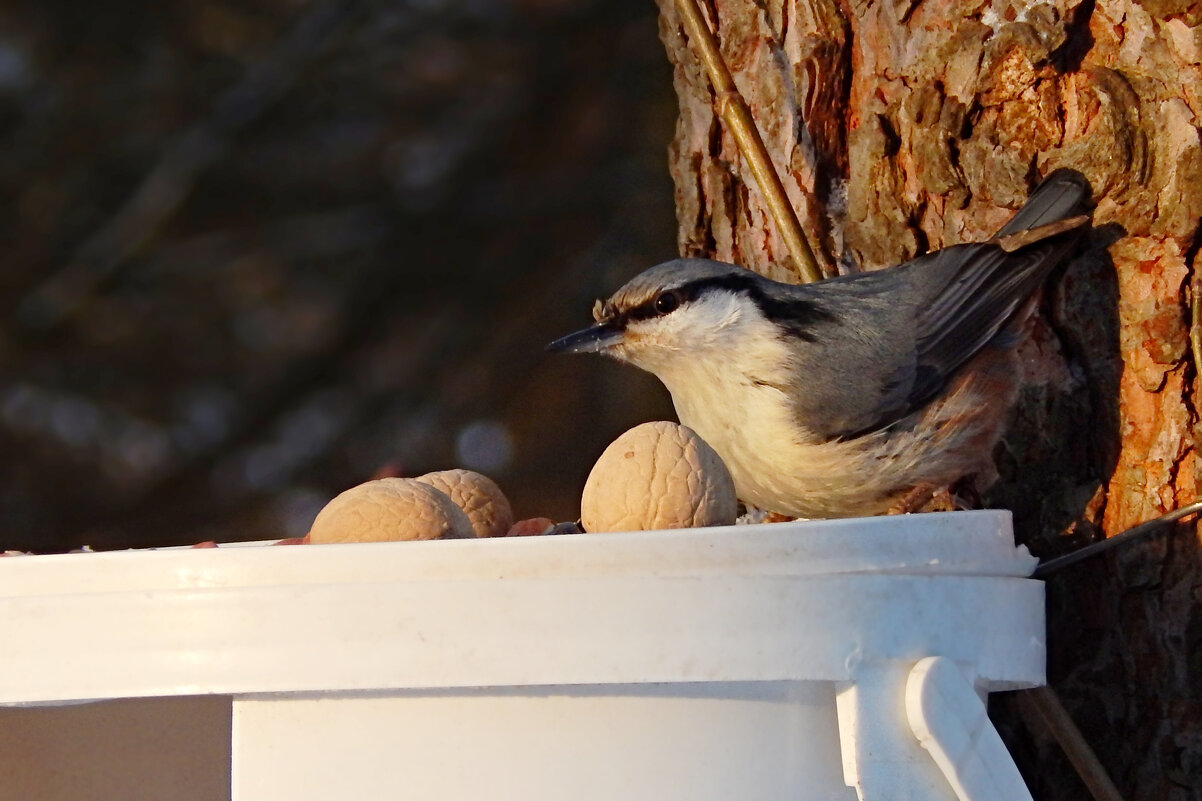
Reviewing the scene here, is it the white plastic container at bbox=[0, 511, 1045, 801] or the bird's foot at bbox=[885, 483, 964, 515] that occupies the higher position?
the bird's foot at bbox=[885, 483, 964, 515]

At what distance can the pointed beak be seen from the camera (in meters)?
1.72

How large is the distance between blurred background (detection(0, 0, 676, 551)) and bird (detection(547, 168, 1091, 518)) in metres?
1.44

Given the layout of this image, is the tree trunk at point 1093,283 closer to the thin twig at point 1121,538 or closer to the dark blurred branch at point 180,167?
the thin twig at point 1121,538

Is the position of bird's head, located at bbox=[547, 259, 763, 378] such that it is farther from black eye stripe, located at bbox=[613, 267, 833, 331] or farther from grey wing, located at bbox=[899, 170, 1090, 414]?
grey wing, located at bbox=[899, 170, 1090, 414]

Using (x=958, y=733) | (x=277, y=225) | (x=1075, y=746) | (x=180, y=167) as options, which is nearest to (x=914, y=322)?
(x=1075, y=746)

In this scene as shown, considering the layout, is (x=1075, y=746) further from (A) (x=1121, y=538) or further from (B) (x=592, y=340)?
(B) (x=592, y=340)

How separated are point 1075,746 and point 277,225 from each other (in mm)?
2291

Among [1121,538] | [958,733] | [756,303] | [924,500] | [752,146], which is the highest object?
[752,146]

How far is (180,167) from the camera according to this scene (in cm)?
306

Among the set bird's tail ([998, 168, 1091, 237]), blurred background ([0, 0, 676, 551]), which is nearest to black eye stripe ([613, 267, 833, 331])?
bird's tail ([998, 168, 1091, 237])

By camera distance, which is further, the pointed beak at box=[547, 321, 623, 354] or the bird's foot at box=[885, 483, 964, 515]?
the pointed beak at box=[547, 321, 623, 354]

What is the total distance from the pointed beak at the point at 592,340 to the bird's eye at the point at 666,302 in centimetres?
6

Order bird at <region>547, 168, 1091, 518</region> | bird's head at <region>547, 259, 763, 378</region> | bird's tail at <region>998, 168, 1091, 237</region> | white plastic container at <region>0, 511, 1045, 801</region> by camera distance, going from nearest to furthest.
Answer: white plastic container at <region>0, 511, 1045, 801</region> → bird's tail at <region>998, 168, 1091, 237</region> → bird at <region>547, 168, 1091, 518</region> → bird's head at <region>547, 259, 763, 378</region>

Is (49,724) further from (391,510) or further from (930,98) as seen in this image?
(930,98)
